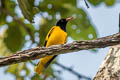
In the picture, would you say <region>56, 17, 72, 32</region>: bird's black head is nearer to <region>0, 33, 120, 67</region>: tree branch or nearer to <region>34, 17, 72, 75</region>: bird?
<region>34, 17, 72, 75</region>: bird

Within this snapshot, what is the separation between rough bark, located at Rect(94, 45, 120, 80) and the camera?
319 cm

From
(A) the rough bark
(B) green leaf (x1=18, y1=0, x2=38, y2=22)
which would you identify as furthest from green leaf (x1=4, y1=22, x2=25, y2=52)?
(B) green leaf (x1=18, y1=0, x2=38, y2=22)

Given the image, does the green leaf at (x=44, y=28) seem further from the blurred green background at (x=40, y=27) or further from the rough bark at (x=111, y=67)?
the rough bark at (x=111, y=67)

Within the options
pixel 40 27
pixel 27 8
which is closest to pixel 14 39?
pixel 40 27

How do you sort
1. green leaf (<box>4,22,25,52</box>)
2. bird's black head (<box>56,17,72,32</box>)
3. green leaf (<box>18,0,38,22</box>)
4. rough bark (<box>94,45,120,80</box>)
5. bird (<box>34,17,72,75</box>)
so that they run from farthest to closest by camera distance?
bird's black head (<box>56,17,72,32</box>), bird (<box>34,17,72,75</box>), green leaf (<box>4,22,25,52</box>), rough bark (<box>94,45,120,80</box>), green leaf (<box>18,0,38,22</box>)

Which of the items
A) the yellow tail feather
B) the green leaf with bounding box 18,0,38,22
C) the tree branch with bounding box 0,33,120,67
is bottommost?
the yellow tail feather

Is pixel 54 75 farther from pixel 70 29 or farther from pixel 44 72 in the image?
pixel 70 29

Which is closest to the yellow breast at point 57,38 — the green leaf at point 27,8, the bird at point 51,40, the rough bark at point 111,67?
the bird at point 51,40

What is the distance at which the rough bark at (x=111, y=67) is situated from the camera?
3188 millimetres

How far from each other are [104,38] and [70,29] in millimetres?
2075

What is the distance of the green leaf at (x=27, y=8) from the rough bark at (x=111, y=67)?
3.10ft

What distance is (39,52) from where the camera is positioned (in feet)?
7.84

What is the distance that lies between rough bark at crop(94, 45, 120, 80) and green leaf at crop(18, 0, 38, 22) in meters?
0.94

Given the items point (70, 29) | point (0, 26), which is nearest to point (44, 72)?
point (70, 29)
